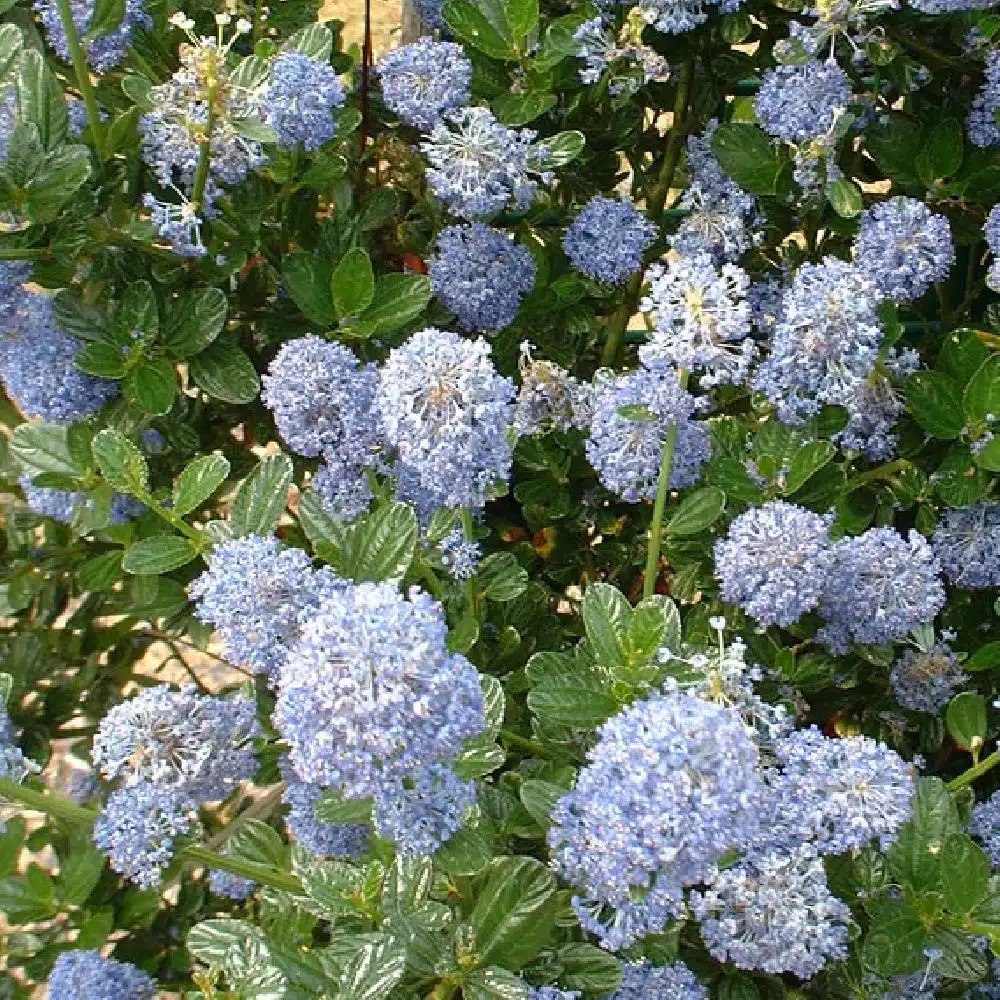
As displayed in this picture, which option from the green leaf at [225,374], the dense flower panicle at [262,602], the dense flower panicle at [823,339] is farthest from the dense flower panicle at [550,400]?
the dense flower panicle at [262,602]

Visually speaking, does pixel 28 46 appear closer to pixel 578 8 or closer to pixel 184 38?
pixel 184 38

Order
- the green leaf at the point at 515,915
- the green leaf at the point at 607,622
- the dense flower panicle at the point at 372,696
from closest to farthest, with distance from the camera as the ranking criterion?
1. the dense flower panicle at the point at 372,696
2. the green leaf at the point at 515,915
3. the green leaf at the point at 607,622

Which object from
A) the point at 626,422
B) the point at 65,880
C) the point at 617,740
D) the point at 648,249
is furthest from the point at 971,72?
the point at 65,880

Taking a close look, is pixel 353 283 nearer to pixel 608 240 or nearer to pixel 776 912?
pixel 608 240

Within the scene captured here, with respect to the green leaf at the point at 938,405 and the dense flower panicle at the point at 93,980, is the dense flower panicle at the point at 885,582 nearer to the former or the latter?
the green leaf at the point at 938,405

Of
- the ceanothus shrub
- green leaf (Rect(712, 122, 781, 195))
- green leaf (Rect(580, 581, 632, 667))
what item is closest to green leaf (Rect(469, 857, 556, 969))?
the ceanothus shrub

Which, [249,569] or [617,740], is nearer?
[617,740]
